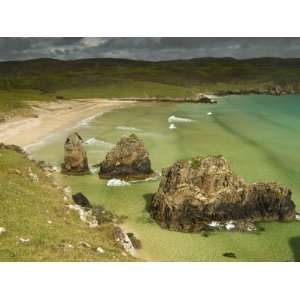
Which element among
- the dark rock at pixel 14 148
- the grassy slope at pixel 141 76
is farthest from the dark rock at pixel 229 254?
the dark rock at pixel 14 148

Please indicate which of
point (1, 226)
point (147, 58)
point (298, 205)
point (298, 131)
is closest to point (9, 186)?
point (1, 226)

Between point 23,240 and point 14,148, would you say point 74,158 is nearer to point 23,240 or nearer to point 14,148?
point 14,148

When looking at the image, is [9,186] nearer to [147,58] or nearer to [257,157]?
[147,58]

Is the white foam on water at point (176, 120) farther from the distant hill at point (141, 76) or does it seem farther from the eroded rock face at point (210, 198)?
the eroded rock face at point (210, 198)

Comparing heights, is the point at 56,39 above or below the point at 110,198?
above

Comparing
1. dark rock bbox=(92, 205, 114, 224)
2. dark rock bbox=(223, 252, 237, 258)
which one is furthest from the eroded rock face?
dark rock bbox=(223, 252, 237, 258)

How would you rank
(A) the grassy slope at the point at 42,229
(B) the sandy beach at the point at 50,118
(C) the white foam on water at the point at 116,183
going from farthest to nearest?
(B) the sandy beach at the point at 50,118 → (C) the white foam on water at the point at 116,183 → (A) the grassy slope at the point at 42,229

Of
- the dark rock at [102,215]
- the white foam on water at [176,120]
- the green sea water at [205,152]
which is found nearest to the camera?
the green sea water at [205,152]

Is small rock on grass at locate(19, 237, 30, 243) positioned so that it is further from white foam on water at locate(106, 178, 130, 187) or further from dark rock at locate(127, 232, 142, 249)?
white foam on water at locate(106, 178, 130, 187)
